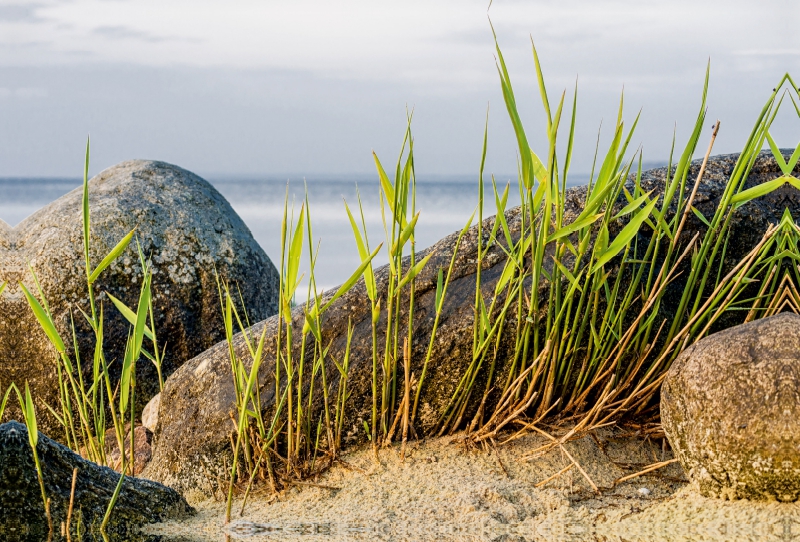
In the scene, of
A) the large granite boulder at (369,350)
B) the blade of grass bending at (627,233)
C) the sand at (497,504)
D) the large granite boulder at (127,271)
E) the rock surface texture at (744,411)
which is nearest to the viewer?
the rock surface texture at (744,411)

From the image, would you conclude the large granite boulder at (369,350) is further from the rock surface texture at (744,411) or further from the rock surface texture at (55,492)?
the rock surface texture at (744,411)

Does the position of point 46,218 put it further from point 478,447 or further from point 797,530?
point 797,530

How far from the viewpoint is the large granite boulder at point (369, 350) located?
237cm

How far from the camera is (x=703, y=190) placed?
2590mm

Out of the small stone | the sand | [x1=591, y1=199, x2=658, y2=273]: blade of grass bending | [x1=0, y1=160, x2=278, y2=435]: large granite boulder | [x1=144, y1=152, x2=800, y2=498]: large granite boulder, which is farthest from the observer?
[x1=0, y1=160, x2=278, y2=435]: large granite boulder

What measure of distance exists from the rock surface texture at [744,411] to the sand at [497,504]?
71 millimetres

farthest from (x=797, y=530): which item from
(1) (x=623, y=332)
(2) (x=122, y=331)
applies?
(2) (x=122, y=331)

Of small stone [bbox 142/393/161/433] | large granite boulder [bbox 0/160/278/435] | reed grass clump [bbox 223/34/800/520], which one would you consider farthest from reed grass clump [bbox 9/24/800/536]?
large granite boulder [bbox 0/160/278/435]

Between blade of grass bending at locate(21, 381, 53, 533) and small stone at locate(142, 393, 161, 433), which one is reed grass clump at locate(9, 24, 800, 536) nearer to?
blade of grass bending at locate(21, 381, 53, 533)

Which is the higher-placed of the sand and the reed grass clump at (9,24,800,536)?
the reed grass clump at (9,24,800,536)

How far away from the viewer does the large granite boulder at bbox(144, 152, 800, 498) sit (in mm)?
2367

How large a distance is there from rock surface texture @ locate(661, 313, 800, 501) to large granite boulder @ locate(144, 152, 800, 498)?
0.63 meters

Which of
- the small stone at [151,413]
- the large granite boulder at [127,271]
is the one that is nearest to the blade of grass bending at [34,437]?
the small stone at [151,413]

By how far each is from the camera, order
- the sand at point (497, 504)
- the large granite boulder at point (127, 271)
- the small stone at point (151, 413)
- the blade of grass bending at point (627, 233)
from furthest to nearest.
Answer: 1. the large granite boulder at point (127, 271)
2. the small stone at point (151, 413)
3. the blade of grass bending at point (627, 233)
4. the sand at point (497, 504)
